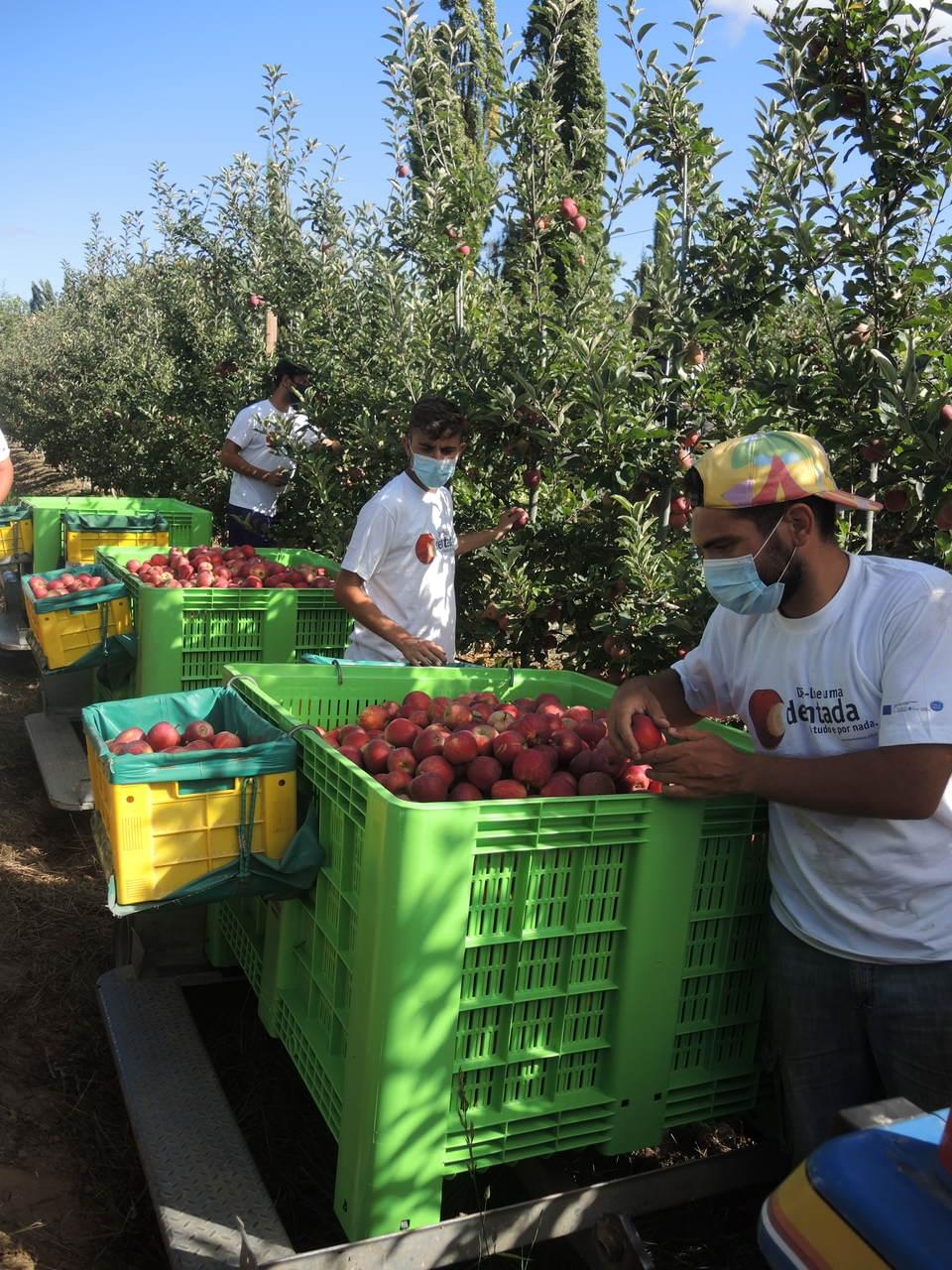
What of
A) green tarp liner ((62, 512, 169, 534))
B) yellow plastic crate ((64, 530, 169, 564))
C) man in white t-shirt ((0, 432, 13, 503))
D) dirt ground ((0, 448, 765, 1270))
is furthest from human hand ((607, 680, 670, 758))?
green tarp liner ((62, 512, 169, 534))

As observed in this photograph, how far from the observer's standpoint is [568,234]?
193 inches

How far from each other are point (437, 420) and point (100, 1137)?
8.22 feet

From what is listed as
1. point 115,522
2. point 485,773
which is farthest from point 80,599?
point 485,773

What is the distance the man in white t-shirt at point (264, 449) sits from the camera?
22.6 feet

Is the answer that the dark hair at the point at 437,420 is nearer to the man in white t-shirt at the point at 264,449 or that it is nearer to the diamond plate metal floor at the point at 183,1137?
the diamond plate metal floor at the point at 183,1137

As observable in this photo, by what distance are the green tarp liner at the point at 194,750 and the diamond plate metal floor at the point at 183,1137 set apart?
760 mm

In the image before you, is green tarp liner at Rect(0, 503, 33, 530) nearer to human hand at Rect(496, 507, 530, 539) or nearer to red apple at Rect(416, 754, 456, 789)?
human hand at Rect(496, 507, 530, 539)

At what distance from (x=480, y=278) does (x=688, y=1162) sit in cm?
531

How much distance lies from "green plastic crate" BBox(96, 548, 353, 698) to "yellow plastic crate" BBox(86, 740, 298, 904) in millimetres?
2186

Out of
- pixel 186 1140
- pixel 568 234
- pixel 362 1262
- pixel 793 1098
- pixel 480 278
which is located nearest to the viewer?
pixel 362 1262

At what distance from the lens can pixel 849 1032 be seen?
2145mm

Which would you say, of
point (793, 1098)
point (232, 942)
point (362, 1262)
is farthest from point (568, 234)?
point (362, 1262)

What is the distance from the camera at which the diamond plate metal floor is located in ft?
6.73

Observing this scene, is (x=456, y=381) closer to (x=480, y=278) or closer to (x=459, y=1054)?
(x=480, y=278)
